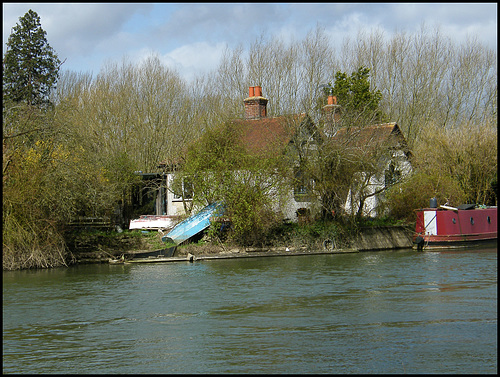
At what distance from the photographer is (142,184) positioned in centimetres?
3519

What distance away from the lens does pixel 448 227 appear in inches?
1168

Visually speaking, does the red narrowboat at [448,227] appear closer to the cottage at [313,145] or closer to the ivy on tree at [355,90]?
the cottage at [313,145]

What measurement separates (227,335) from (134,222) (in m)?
19.1

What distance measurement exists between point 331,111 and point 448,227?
784cm

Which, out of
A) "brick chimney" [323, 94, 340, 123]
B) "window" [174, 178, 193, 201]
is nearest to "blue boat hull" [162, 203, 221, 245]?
"window" [174, 178, 193, 201]

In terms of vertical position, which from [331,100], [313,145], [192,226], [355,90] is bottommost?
[192,226]

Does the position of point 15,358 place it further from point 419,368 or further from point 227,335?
point 419,368

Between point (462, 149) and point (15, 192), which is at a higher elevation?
point (462, 149)

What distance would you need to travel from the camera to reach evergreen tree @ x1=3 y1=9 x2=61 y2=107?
4209cm

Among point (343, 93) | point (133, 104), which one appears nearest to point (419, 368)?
point (343, 93)

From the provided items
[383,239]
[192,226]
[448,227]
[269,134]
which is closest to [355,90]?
[269,134]

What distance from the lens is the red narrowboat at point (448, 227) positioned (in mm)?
29469

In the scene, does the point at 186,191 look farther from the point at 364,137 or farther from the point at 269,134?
the point at 364,137

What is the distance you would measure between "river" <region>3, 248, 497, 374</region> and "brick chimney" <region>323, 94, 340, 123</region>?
9.02m
